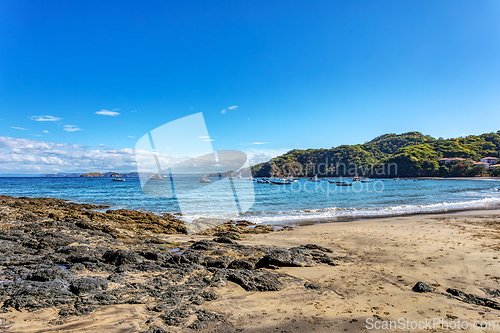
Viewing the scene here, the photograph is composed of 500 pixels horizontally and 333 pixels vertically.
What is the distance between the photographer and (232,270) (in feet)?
21.5

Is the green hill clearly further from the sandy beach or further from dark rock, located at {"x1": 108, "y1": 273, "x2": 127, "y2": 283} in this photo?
dark rock, located at {"x1": 108, "y1": 273, "x2": 127, "y2": 283}

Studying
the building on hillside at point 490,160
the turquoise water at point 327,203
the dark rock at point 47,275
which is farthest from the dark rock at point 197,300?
the building on hillside at point 490,160

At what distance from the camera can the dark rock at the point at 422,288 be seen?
18.4ft

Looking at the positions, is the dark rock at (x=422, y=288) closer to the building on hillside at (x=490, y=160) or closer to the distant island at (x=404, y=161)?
the distant island at (x=404, y=161)

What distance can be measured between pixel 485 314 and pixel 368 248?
513cm

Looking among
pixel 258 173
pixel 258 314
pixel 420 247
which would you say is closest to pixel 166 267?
pixel 258 314

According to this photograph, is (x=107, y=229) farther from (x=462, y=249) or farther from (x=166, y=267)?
(x=462, y=249)

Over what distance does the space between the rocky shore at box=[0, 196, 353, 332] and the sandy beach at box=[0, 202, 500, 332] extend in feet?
0.63

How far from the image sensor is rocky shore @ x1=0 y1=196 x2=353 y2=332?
443 cm

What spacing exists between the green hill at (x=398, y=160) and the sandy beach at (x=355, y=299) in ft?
344

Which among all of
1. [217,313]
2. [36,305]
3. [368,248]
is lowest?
[368,248]

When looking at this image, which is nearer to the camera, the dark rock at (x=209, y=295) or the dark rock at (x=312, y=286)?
the dark rock at (x=209, y=295)

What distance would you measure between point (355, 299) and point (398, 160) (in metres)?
127

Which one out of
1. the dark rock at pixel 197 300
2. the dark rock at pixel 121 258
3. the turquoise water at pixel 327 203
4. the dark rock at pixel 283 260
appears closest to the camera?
the dark rock at pixel 197 300
